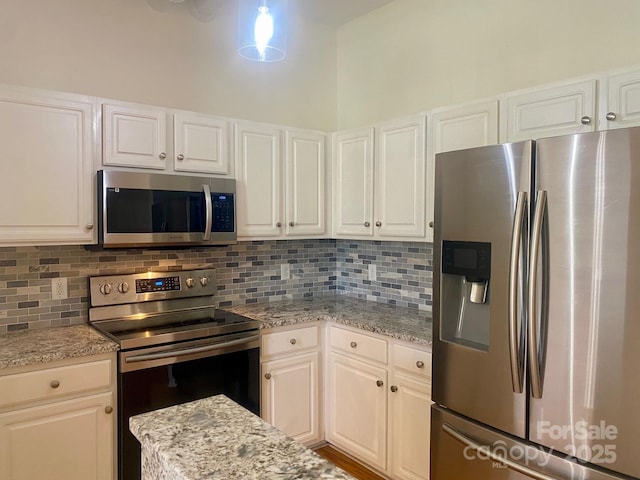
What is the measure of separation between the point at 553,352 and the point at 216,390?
1.69 m

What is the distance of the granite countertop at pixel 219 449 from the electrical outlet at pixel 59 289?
1722 mm

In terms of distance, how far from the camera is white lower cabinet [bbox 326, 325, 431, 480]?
2.41 m

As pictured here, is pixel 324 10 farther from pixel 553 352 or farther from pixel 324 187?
pixel 553 352

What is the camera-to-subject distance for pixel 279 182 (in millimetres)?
3090

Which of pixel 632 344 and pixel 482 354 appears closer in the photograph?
pixel 632 344

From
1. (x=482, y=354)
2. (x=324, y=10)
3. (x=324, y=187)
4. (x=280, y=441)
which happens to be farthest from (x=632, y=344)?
(x=324, y=10)

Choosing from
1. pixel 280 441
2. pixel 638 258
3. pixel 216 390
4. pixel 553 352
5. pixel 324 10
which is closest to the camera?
pixel 280 441

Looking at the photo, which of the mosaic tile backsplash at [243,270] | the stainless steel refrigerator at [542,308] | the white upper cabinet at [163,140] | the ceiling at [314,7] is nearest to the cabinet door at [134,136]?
the white upper cabinet at [163,140]

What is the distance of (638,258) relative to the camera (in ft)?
4.79

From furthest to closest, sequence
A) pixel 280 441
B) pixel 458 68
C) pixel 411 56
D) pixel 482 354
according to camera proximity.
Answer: pixel 411 56
pixel 458 68
pixel 482 354
pixel 280 441

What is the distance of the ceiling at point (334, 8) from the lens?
11.0ft

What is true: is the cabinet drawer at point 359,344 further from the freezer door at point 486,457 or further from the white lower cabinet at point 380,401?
the freezer door at point 486,457

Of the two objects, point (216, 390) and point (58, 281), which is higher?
point (58, 281)

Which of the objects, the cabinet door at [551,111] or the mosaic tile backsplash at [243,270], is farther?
the mosaic tile backsplash at [243,270]
